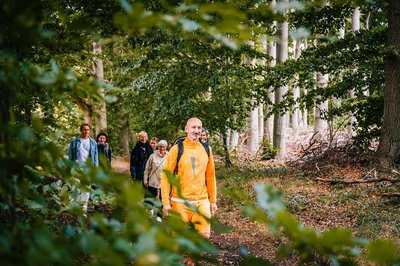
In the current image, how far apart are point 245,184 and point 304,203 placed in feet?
8.85

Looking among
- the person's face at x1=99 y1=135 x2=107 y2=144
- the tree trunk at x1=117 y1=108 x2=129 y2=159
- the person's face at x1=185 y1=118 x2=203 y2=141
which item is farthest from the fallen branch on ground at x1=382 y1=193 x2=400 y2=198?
the tree trunk at x1=117 y1=108 x2=129 y2=159

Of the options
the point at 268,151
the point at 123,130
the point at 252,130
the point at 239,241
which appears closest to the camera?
the point at 239,241

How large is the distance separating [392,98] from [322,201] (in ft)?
12.5

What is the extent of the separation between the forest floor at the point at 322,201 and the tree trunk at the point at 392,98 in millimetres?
527

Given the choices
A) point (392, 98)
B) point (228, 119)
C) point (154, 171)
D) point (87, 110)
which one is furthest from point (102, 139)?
point (392, 98)

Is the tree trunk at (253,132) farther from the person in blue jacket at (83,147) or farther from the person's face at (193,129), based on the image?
the person's face at (193,129)

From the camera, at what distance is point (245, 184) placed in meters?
11.1

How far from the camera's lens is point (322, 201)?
863 centimetres

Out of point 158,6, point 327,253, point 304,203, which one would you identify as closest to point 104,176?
point 327,253

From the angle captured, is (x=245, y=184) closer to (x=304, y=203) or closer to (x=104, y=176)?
(x=304, y=203)

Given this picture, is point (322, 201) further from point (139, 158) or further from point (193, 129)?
point (193, 129)

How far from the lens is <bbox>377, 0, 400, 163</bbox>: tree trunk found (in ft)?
32.5

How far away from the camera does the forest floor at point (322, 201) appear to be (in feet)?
21.7

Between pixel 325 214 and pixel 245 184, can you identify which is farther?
pixel 245 184
